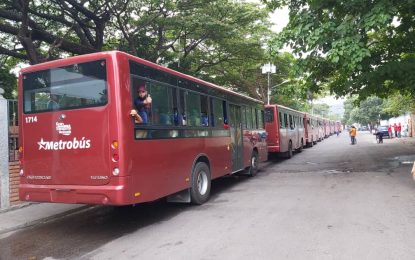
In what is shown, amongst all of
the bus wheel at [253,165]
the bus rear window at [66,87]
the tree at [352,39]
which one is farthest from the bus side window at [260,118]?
the bus rear window at [66,87]

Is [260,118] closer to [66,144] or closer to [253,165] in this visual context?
[253,165]

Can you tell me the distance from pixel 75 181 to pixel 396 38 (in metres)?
13.0

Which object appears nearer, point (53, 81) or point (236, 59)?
point (53, 81)

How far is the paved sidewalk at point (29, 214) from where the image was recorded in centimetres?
761

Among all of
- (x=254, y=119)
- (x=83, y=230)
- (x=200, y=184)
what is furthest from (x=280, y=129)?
(x=83, y=230)

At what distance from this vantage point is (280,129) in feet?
61.4

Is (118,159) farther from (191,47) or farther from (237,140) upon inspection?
(191,47)

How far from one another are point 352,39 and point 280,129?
9006 millimetres

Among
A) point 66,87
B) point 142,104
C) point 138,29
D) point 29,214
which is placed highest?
point 138,29

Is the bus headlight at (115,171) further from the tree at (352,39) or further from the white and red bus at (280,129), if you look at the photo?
the white and red bus at (280,129)

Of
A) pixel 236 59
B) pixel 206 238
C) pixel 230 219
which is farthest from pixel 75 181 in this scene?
pixel 236 59

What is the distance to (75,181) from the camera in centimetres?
648

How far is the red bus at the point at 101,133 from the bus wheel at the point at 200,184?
0.87ft

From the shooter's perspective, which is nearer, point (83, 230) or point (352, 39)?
point (83, 230)
